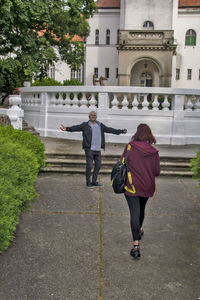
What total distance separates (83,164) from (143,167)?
4.62 m

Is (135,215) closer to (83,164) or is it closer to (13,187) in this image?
(13,187)

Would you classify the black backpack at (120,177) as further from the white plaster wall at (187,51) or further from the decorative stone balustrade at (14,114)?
the white plaster wall at (187,51)

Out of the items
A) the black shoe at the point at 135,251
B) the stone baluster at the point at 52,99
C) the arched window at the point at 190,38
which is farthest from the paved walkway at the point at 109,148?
the arched window at the point at 190,38

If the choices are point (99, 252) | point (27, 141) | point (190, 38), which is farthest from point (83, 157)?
point (190, 38)

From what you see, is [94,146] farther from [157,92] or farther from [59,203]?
[157,92]

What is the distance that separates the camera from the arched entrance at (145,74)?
128 feet

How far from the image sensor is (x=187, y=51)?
134 ft

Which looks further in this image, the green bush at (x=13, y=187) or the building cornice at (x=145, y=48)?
the building cornice at (x=145, y=48)

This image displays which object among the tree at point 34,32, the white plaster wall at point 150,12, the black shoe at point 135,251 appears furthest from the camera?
the white plaster wall at point 150,12

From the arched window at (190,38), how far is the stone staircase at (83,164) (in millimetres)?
34872

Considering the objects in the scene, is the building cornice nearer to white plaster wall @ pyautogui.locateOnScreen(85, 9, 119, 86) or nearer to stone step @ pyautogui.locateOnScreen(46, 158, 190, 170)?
white plaster wall @ pyautogui.locateOnScreen(85, 9, 119, 86)

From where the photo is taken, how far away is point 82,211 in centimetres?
589

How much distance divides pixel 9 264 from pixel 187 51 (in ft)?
133

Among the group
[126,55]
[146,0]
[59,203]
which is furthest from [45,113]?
[146,0]
